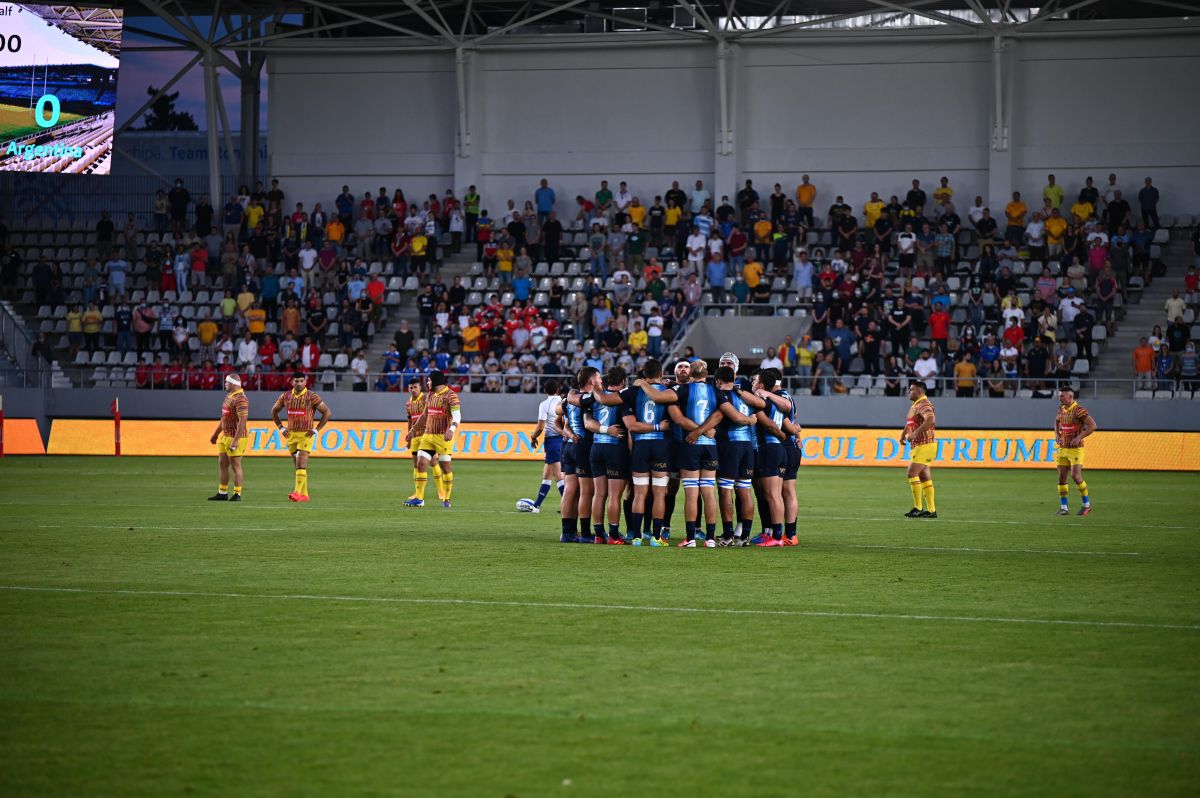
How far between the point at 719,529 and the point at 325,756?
512 inches

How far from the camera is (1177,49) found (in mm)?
42969

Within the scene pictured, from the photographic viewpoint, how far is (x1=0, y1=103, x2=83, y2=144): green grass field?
4034cm

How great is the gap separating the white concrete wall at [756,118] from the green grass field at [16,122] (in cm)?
959

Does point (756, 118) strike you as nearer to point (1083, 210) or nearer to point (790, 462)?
point (1083, 210)

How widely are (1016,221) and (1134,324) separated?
4591mm

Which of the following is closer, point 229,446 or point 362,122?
point 229,446

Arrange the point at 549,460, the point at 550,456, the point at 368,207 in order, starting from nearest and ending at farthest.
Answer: the point at 550,456 < the point at 549,460 < the point at 368,207

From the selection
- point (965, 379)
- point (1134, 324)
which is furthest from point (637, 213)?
point (1134, 324)

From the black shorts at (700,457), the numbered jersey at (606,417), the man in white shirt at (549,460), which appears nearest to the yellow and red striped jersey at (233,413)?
the man in white shirt at (549,460)

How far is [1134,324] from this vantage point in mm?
39719

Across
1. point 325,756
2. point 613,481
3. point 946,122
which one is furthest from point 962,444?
point 325,756

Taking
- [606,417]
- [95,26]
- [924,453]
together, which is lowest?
[924,453]

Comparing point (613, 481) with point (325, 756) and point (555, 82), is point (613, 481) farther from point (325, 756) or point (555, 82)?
point (555, 82)

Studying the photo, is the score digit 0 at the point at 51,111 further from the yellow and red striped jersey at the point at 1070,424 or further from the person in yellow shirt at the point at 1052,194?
the yellow and red striped jersey at the point at 1070,424
